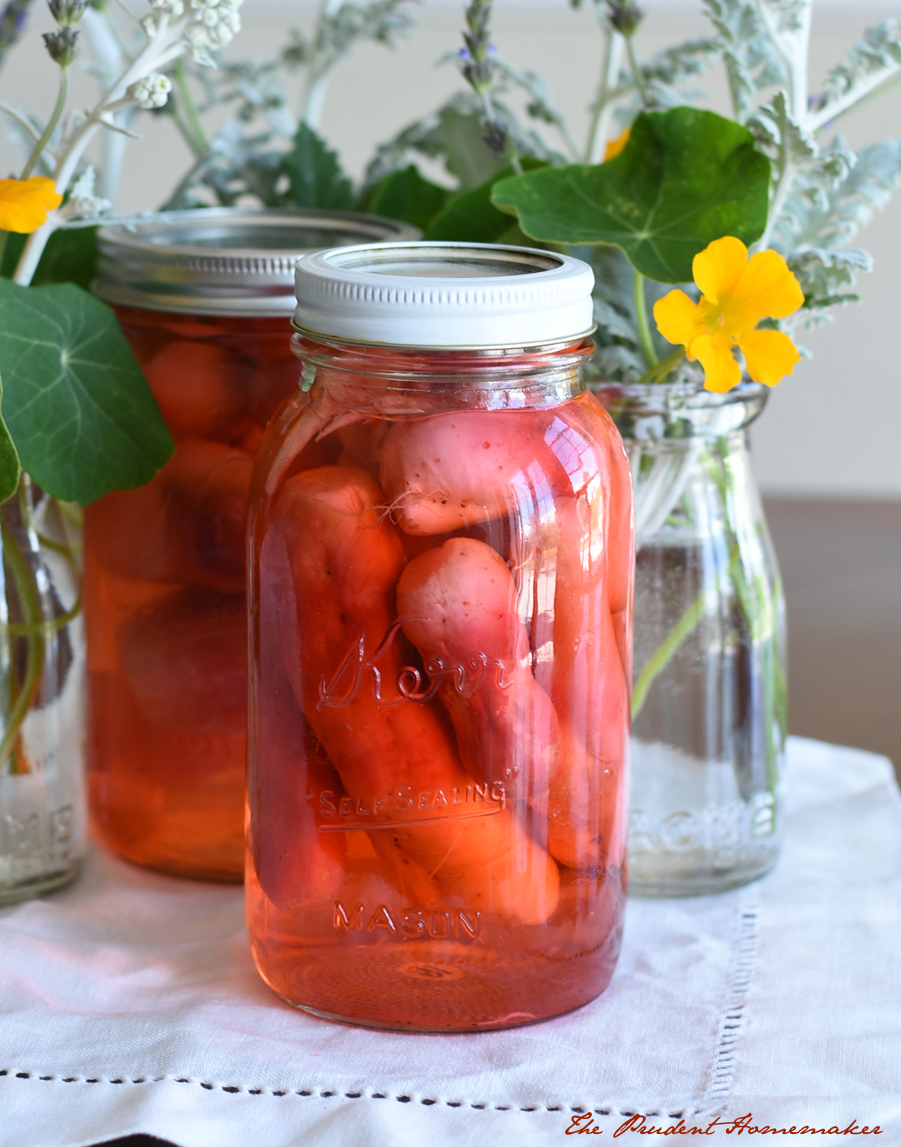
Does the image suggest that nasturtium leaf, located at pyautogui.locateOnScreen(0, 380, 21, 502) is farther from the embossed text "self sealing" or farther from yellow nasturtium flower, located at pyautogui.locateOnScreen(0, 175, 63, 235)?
the embossed text "self sealing"

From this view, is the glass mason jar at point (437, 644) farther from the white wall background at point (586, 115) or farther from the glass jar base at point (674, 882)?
the white wall background at point (586, 115)

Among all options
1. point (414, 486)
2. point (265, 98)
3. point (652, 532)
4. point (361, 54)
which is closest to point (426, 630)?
point (414, 486)

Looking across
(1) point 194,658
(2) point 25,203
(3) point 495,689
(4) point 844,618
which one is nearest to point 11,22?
(2) point 25,203

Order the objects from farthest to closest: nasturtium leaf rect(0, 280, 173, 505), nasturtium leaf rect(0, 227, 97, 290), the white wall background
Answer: the white wall background
nasturtium leaf rect(0, 227, 97, 290)
nasturtium leaf rect(0, 280, 173, 505)

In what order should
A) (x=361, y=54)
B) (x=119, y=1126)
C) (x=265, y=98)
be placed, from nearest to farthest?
(x=119, y=1126) → (x=265, y=98) → (x=361, y=54)

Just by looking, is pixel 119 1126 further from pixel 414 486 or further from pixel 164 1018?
Result: pixel 414 486

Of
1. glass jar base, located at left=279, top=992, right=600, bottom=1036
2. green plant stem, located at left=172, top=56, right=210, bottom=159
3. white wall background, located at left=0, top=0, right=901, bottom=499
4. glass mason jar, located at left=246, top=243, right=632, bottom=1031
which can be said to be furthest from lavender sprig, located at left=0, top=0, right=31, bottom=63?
white wall background, located at left=0, top=0, right=901, bottom=499

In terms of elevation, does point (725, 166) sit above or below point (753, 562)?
above

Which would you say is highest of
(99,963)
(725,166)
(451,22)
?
(451,22)

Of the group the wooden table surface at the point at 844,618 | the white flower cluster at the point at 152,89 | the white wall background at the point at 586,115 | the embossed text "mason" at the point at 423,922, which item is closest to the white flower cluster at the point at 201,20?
the white flower cluster at the point at 152,89
